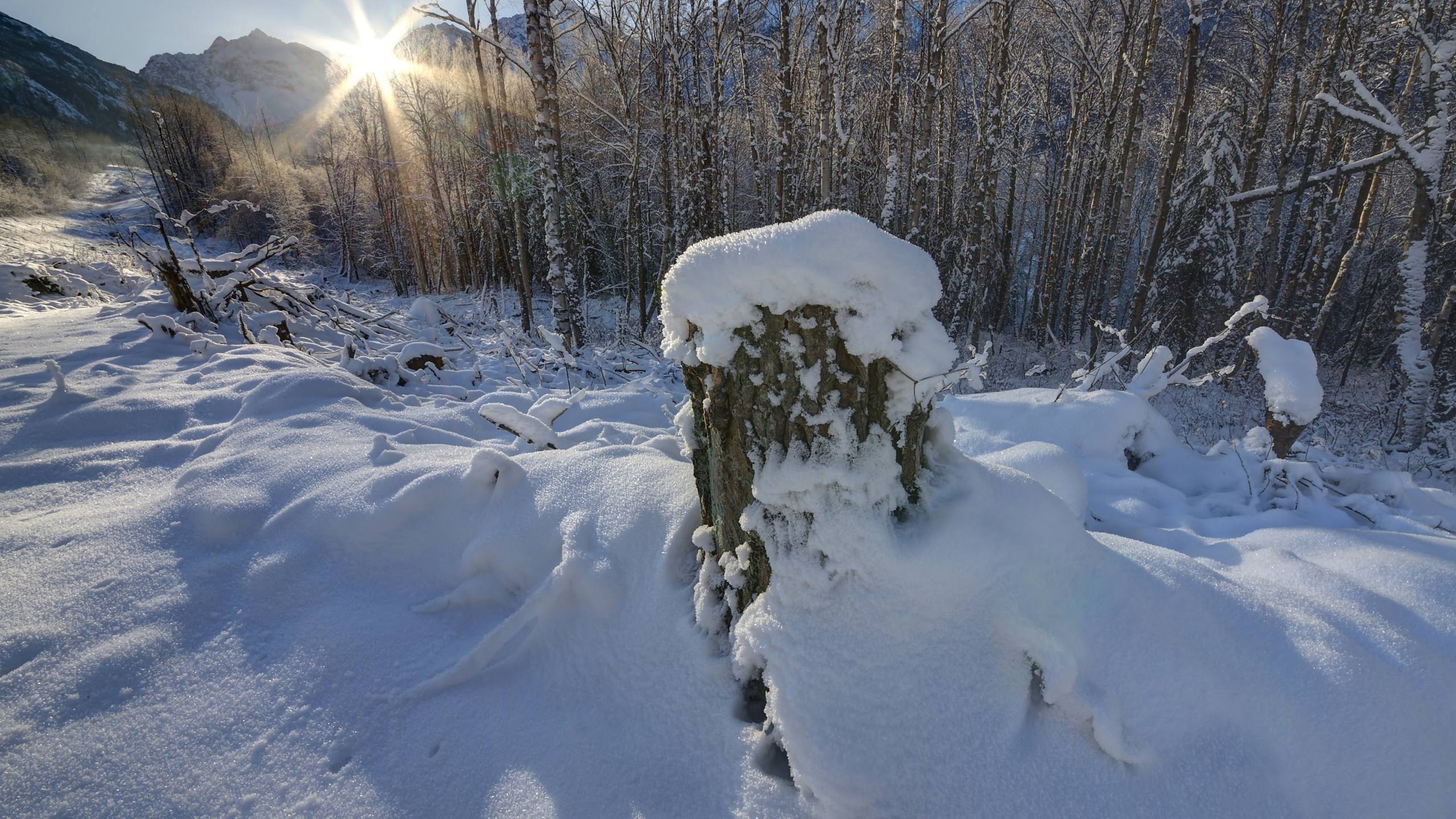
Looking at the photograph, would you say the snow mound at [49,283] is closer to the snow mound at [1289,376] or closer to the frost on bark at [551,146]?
the frost on bark at [551,146]

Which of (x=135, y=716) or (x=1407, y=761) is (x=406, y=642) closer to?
(x=135, y=716)

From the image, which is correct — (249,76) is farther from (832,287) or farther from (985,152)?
(832,287)

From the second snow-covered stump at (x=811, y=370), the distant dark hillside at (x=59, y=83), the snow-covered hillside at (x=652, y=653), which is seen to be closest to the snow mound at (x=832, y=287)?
the second snow-covered stump at (x=811, y=370)

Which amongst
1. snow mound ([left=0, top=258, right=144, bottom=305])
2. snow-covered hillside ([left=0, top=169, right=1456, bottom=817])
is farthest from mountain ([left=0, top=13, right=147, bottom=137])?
snow-covered hillside ([left=0, top=169, right=1456, bottom=817])

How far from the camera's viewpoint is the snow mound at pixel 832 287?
50.3 inches

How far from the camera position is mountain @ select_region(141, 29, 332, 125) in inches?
2731

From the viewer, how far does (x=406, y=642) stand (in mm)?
1560

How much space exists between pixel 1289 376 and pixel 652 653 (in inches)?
135

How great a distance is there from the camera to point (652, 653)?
1.52 metres

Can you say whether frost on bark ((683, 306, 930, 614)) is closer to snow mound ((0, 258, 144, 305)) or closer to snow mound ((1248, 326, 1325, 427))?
snow mound ((1248, 326, 1325, 427))

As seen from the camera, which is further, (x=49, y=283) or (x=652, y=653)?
(x=49, y=283)

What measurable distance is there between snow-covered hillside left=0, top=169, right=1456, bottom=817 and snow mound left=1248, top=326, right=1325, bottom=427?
67cm

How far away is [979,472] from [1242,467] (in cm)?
208

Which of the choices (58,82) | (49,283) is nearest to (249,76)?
(58,82)
